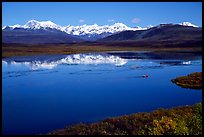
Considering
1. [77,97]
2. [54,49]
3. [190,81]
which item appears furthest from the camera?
[54,49]

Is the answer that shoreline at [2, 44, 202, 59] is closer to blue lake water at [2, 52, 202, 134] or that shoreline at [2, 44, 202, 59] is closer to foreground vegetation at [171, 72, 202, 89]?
blue lake water at [2, 52, 202, 134]

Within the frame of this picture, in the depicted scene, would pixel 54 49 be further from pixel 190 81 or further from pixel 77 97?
pixel 77 97

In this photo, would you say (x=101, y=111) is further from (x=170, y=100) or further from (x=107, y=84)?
(x=107, y=84)

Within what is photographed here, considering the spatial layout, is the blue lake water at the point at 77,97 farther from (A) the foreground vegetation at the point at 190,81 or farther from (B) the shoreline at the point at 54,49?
(B) the shoreline at the point at 54,49

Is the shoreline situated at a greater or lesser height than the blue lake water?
greater

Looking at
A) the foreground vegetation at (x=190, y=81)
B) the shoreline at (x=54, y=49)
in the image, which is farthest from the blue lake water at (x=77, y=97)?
the shoreline at (x=54, y=49)

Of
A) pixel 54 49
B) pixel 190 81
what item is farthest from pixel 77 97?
pixel 54 49

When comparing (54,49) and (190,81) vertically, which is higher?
(54,49)

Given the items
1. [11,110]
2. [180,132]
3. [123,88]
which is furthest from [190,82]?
[180,132]

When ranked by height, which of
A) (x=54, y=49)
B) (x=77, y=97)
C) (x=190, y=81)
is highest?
(x=54, y=49)

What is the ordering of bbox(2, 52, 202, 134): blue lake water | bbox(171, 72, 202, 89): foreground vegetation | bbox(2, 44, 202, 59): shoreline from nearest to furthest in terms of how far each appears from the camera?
bbox(2, 52, 202, 134): blue lake water
bbox(171, 72, 202, 89): foreground vegetation
bbox(2, 44, 202, 59): shoreline

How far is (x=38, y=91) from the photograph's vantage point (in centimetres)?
2716

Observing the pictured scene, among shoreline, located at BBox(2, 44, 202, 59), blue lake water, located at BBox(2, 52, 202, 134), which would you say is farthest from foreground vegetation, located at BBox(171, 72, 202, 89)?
shoreline, located at BBox(2, 44, 202, 59)

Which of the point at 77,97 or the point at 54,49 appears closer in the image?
the point at 77,97
